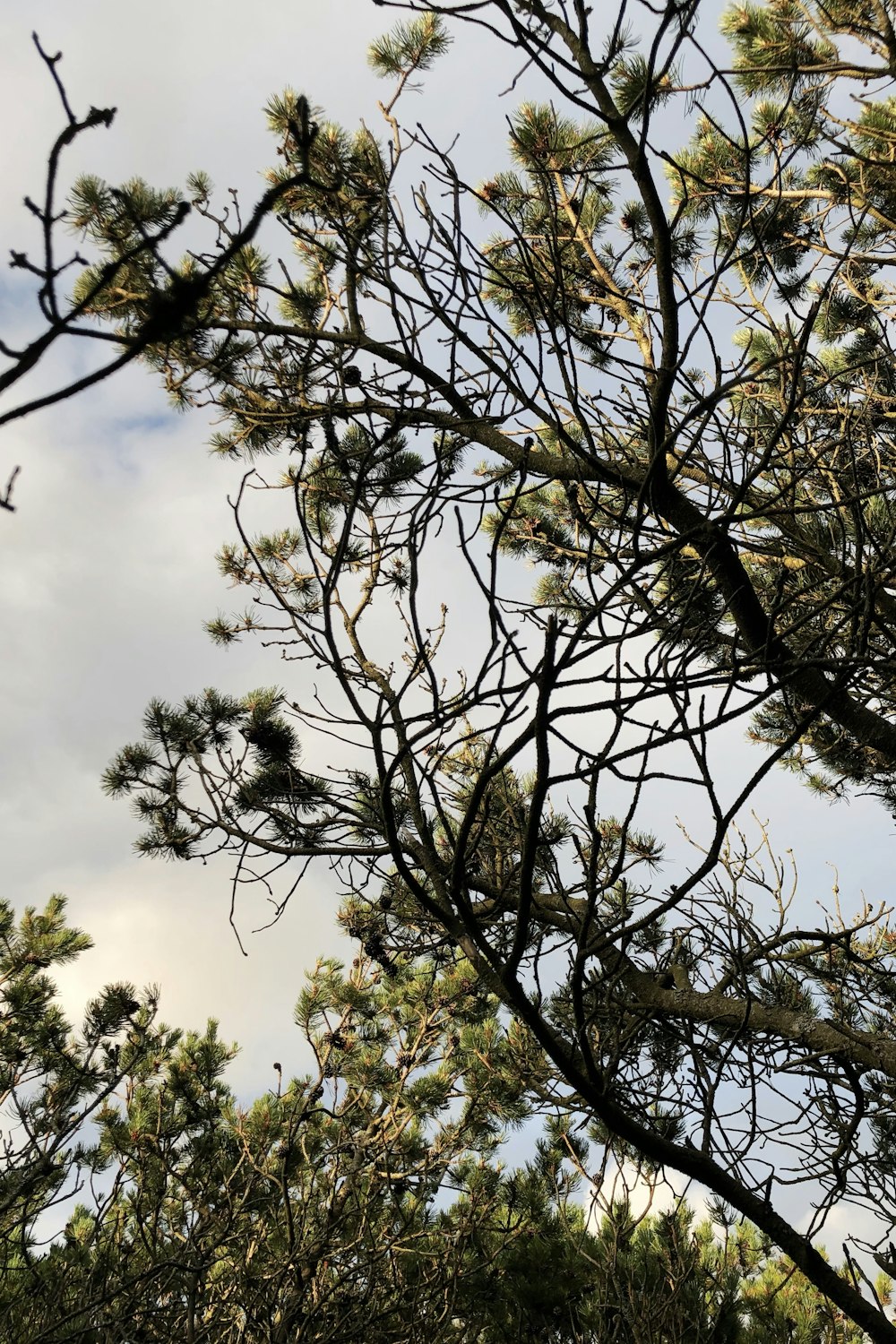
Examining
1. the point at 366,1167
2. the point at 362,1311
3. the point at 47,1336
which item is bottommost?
the point at 362,1311

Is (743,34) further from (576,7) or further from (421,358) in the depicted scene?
(576,7)

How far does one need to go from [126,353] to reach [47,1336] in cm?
298

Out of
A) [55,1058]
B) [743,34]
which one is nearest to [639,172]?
[743,34]

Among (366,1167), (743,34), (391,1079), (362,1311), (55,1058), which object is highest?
(743,34)

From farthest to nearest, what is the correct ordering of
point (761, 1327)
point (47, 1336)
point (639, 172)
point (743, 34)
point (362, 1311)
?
1. point (761, 1327)
2. point (743, 34)
3. point (362, 1311)
4. point (47, 1336)
5. point (639, 172)

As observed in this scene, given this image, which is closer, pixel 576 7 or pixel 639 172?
pixel 576 7

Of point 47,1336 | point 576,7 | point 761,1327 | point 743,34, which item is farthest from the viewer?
point 761,1327

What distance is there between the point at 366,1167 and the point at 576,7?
378 centimetres

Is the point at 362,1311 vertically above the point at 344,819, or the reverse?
the point at 344,819

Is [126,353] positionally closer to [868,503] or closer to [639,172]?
[639,172]

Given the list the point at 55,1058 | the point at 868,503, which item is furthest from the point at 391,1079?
the point at 868,503

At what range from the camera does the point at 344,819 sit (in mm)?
3564

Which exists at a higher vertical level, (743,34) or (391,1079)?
(743,34)

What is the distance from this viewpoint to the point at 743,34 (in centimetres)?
462
